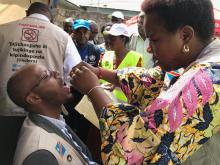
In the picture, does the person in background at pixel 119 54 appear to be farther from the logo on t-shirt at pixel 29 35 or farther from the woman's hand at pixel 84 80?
the woman's hand at pixel 84 80

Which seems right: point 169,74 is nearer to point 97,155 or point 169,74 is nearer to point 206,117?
point 206,117

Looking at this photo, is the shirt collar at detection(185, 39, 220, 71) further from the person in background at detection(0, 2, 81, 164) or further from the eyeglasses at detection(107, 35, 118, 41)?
the eyeglasses at detection(107, 35, 118, 41)

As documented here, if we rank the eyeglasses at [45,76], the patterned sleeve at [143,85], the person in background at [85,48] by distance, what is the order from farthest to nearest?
the person in background at [85,48], the eyeglasses at [45,76], the patterned sleeve at [143,85]

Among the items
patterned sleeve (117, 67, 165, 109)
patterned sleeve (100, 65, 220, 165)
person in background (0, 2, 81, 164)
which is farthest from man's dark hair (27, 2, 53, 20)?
patterned sleeve (100, 65, 220, 165)

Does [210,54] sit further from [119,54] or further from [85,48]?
[85,48]

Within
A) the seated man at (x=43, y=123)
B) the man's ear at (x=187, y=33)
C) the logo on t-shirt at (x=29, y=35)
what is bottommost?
the seated man at (x=43, y=123)

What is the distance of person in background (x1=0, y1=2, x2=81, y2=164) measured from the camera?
3086mm

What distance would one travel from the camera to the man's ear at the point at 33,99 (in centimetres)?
208

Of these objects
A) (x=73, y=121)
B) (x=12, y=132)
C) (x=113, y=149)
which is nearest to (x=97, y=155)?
(x=12, y=132)

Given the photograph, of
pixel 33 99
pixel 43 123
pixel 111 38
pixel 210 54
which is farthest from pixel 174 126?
pixel 111 38

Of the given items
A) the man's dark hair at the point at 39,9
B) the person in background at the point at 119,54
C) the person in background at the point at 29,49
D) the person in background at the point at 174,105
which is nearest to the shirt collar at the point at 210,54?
the person in background at the point at 174,105

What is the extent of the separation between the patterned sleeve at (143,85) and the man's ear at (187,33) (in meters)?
0.58

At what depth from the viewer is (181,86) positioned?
128 cm

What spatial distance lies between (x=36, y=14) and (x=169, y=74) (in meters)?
1.89
